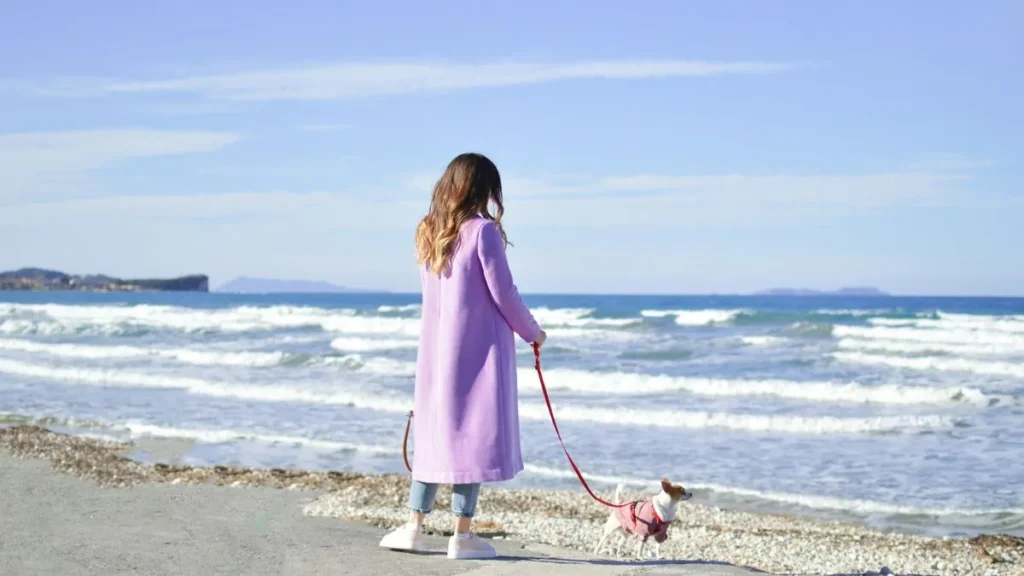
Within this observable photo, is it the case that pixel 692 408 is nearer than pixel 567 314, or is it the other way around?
pixel 692 408

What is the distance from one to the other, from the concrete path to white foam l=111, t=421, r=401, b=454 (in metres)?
3.49

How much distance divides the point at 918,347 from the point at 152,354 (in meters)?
17.9

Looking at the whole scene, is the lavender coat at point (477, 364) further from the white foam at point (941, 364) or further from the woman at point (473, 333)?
the white foam at point (941, 364)

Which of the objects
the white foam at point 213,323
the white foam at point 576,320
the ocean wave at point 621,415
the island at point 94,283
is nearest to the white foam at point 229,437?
the ocean wave at point 621,415

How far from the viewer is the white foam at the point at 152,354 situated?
22.3 meters

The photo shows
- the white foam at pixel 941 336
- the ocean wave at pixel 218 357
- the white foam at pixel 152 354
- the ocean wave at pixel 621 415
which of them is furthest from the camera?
the white foam at pixel 941 336

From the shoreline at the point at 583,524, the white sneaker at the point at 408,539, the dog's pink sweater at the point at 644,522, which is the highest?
the dog's pink sweater at the point at 644,522

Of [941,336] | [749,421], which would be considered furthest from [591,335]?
[749,421]

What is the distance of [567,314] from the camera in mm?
39062

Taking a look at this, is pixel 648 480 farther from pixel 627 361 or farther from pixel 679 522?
pixel 627 361

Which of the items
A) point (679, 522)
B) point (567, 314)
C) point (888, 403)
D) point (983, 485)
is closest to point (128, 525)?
point (679, 522)

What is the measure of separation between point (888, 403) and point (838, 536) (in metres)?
9.18

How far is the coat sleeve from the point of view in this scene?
4.72 m

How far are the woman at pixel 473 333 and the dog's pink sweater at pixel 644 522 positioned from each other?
70 centimetres
